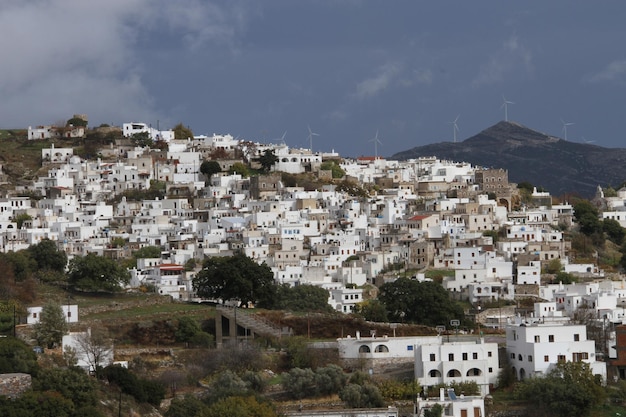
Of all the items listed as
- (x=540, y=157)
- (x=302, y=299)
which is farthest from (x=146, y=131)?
(x=540, y=157)

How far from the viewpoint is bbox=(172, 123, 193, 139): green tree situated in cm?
9219

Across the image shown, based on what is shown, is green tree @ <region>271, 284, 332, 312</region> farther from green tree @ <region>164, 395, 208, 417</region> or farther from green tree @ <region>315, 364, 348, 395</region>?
green tree @ <region>164, 395, 208, 417</region>

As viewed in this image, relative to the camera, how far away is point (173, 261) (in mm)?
64688

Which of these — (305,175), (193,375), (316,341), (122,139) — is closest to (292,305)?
(316,341)

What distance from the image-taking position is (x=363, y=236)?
68.2 meters

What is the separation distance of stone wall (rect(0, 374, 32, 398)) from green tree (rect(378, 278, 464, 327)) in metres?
17.2

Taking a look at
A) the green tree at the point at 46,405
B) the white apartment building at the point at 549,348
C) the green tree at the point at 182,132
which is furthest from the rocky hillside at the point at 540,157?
the green tree at the point at 46,405

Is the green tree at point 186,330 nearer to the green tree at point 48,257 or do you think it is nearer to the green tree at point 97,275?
the green tree at point 97,275

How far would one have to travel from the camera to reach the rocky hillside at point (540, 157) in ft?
520

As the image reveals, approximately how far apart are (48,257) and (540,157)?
361 feet

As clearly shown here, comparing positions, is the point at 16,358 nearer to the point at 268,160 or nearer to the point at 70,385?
the point at 70,385

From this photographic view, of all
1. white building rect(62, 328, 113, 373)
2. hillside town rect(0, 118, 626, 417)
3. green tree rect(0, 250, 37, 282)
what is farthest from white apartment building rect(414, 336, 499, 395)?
green tree rect(0, 250, 37, 282)

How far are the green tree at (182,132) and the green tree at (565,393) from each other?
167 ft

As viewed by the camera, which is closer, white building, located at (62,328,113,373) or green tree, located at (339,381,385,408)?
green tree, located at (339,381,385,408)
